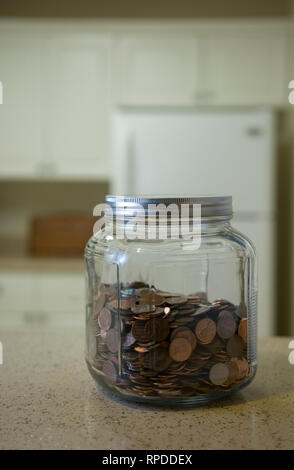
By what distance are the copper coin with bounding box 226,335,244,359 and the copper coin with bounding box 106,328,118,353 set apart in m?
0.14

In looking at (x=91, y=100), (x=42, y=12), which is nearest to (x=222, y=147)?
(x=91, y=100)

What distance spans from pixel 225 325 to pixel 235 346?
0.03m

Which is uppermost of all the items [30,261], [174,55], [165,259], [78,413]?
[174,55]

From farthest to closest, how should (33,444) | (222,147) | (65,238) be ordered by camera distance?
(65,238) < (222,147) < (33,444)

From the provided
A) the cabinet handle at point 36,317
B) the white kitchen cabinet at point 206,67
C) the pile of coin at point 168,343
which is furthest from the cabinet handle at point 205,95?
the pile of coin at point 168,343

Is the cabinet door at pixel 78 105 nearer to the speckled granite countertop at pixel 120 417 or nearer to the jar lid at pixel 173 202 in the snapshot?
the speckled granite countertop at pixel 120 417

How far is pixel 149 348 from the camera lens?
0.67 metres

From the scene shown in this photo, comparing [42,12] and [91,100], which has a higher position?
[42,12]

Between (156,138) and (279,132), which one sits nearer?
(156,138)

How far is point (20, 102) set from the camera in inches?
114

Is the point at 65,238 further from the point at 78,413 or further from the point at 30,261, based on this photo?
the point at 78,413

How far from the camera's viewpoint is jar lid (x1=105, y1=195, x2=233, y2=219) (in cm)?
68

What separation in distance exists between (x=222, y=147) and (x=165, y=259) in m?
2.09

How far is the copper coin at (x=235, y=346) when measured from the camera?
70cm
